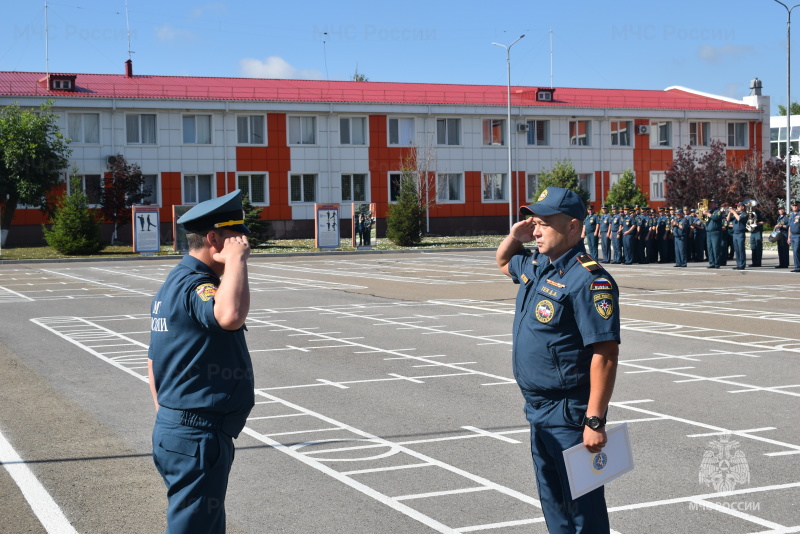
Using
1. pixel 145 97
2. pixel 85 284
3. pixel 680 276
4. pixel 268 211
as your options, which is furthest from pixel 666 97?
pixel 85 284

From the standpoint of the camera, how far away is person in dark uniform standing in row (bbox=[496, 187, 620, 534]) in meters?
4.31

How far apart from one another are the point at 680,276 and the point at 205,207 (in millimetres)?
24778

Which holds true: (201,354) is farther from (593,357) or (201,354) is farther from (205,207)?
(593,357)

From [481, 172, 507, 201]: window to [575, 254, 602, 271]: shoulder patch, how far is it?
53.8 m

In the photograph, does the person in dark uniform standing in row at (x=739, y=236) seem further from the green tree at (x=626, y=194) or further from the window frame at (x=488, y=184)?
the window frame at (x=488, y=184)

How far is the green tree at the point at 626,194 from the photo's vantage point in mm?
55406

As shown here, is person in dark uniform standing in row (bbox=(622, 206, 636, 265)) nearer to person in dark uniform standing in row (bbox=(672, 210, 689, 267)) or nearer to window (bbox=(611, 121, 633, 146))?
person in dark uniform standing in row (bbox=(672, 210, 689, 267))

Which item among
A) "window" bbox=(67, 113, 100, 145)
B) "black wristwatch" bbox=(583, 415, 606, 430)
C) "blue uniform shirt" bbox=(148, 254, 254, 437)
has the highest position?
"window" bbox=(67, 113, 100, 145)

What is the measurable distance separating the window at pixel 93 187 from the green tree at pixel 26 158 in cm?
263

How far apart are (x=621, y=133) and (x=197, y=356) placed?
59.8m

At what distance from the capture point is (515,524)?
5758 millimetres

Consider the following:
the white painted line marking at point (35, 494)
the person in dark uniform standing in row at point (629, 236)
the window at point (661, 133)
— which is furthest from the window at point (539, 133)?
the white painted line marking at point (35, 494)

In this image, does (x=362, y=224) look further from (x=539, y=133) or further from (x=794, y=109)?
(x=794, y=109)

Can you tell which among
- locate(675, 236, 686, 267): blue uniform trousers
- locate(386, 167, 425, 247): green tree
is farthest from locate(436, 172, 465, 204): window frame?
locate(675, 236, 686, 267): blue uniform trousers
